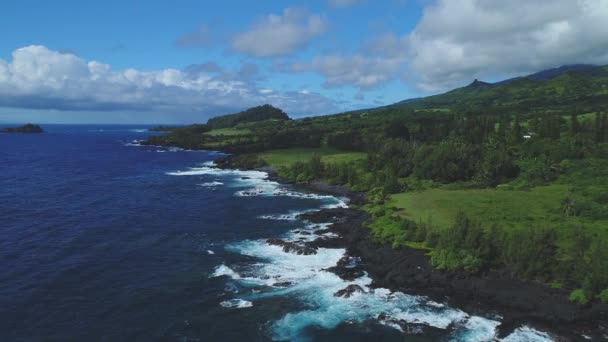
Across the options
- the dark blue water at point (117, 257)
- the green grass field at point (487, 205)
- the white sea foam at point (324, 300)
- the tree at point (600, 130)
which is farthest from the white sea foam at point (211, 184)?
the tree at point (600, 130)

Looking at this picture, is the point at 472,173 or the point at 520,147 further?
the point at 520,147

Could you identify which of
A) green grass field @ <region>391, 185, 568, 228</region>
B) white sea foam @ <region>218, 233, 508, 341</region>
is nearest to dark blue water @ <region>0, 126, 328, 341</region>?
white sea foam @ <region>218, 233, 508, 341</region>

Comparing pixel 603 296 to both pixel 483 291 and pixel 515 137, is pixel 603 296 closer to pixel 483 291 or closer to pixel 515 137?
pixel 483 291

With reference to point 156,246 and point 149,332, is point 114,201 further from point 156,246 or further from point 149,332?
point 149,332

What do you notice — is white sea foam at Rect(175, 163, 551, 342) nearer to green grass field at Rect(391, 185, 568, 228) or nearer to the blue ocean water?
the blue ocean water

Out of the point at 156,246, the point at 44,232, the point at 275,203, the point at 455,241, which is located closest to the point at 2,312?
the point at 156,246
